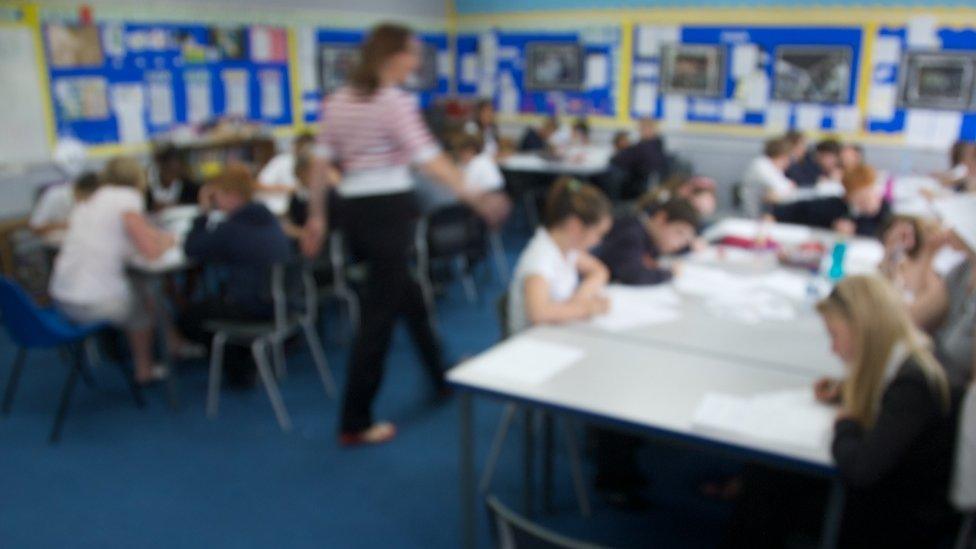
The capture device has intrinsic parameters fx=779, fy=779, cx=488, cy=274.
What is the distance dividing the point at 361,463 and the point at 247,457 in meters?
0.51

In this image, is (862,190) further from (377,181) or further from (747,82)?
(747,82)

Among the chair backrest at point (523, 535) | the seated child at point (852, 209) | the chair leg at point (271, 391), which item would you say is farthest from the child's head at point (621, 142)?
the chair backrest at point (523, 535)

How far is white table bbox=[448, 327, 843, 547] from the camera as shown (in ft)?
6.46

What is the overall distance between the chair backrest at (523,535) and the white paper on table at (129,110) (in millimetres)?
5952

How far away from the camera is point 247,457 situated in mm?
3436

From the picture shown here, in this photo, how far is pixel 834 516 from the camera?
6.38ft

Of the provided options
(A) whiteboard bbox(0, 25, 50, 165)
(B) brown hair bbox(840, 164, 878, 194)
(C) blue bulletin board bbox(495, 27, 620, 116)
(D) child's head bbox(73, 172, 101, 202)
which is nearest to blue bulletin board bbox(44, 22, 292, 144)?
(A) whiteboard bbox(0, 25, 50, 165)

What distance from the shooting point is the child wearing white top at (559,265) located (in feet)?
9.32

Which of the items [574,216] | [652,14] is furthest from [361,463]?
[652,14]

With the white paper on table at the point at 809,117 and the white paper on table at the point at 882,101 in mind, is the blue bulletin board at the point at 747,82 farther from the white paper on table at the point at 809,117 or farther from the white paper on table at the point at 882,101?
the white paper on table at the point at 882,101

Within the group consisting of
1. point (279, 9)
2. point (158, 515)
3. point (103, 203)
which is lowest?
point (158, 515)

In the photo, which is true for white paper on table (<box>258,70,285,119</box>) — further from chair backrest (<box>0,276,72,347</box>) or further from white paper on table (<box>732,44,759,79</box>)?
white paper on table (<box>732,44,759,79</box>)

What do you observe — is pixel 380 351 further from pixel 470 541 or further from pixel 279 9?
pixel 279 9

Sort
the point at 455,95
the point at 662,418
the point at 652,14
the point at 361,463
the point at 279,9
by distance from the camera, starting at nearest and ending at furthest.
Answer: the point at 662,418
the point at 361,463
the point at 279,9
the point at 652,14
the point at 455,95
